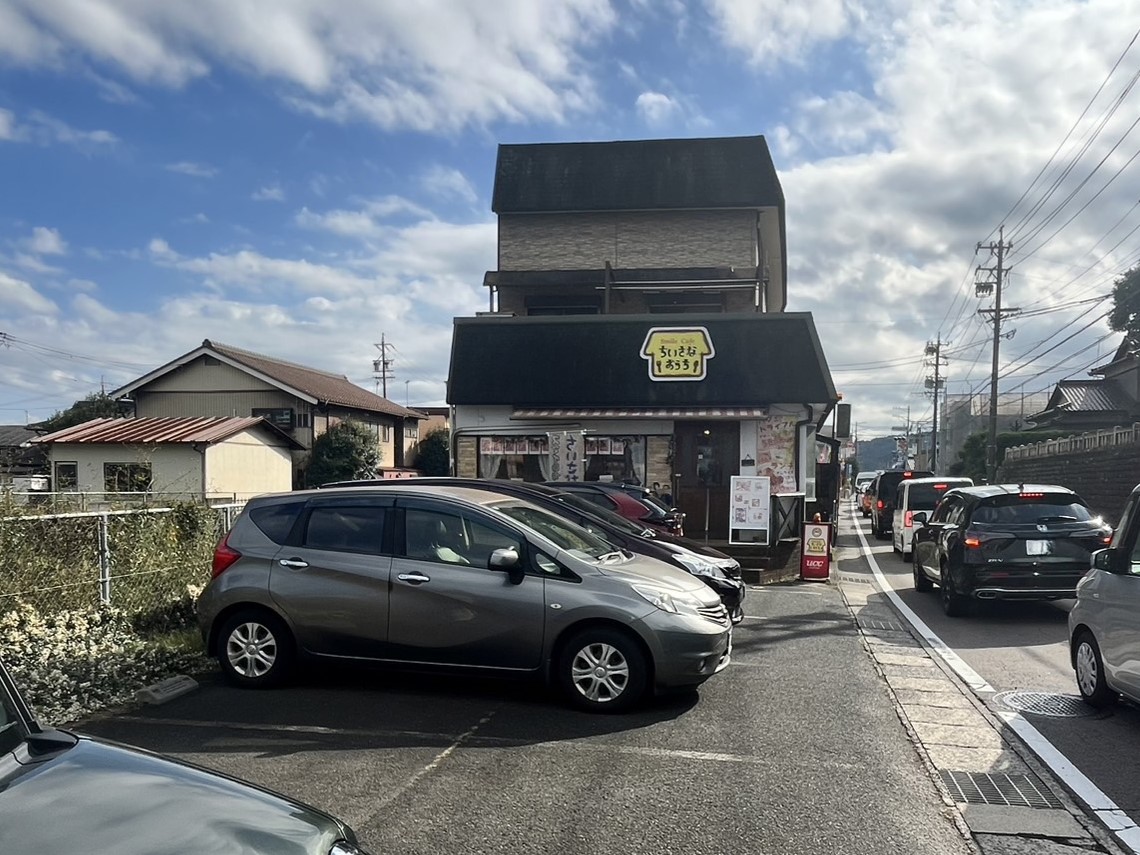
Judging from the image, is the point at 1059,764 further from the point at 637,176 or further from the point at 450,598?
the point at 637,176

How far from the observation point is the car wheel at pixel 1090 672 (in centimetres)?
668

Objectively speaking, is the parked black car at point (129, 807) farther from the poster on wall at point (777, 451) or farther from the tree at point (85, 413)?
the tree at point (85, 413)

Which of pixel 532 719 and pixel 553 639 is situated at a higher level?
pixel 553 639

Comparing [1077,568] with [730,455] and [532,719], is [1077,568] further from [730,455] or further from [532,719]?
[730,455]

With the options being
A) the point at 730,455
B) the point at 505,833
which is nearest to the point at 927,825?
the point at 505,833

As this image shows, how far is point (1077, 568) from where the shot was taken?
35.1 feet

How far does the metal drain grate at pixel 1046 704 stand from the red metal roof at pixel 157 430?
27.9m

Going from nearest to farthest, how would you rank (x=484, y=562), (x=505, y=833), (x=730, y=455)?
(x=505, y=833) → (x=484, y=562) → (x=730, y=455)

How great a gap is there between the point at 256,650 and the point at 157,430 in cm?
2799

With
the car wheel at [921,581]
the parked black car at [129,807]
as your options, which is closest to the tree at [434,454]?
the car wheel at [921,581]

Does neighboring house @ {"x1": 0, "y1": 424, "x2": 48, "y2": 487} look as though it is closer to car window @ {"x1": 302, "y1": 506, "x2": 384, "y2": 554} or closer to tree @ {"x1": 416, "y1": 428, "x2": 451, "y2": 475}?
car window @ {"x1": 302, "y1": 506, "x2": 384, "y2": 554}

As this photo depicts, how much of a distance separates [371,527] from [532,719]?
6.42 ft

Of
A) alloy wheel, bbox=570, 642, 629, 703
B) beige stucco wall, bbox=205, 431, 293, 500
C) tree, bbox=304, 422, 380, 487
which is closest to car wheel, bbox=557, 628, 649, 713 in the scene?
alloy wheel, bbox=570, 642, 629, 703

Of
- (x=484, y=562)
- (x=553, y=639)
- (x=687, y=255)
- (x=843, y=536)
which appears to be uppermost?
(x=687, y=255)
